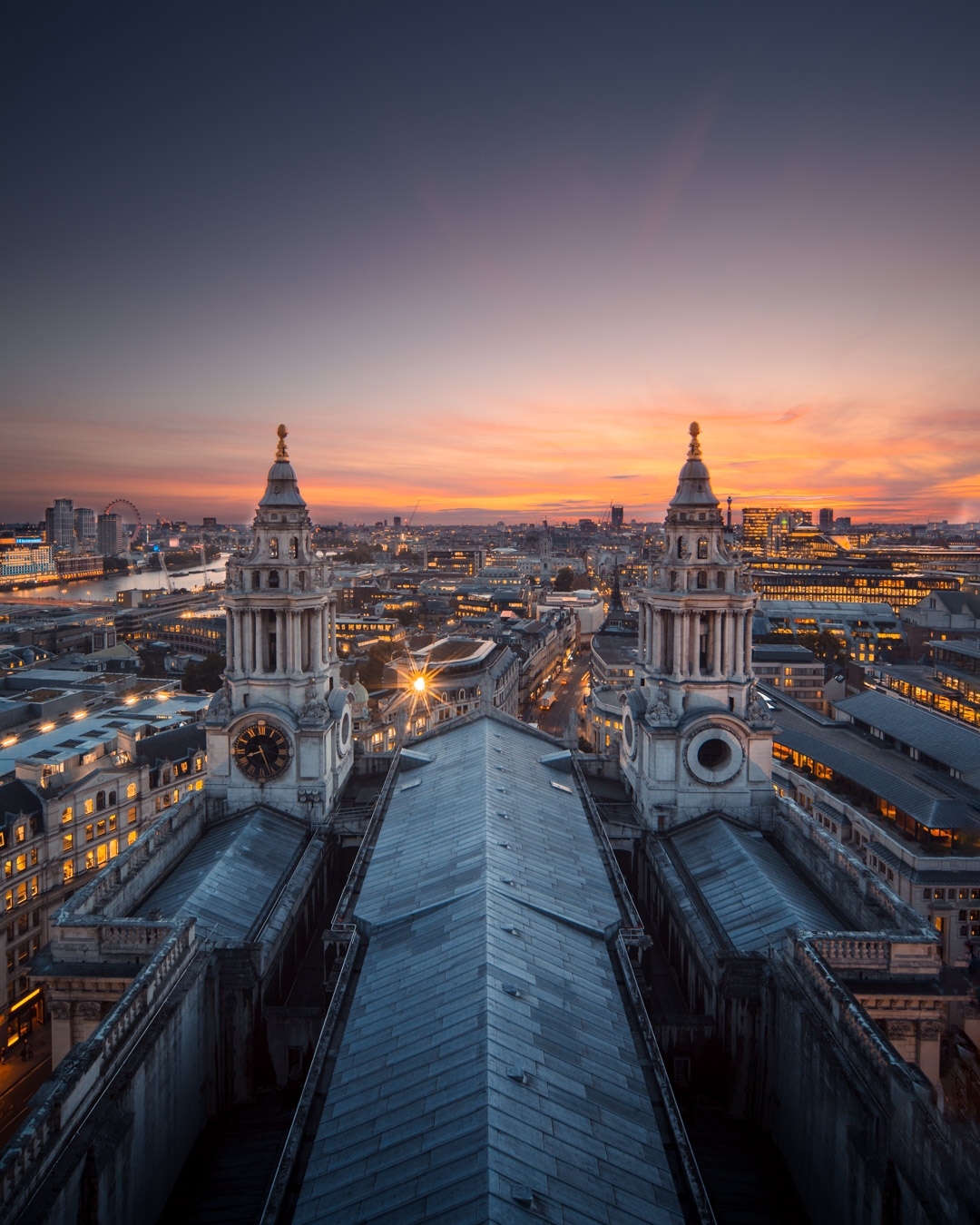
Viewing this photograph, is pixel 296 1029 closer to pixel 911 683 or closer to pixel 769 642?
pixel 911 683

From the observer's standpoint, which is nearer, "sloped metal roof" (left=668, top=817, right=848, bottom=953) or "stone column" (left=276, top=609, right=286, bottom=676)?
"sloped metal roof" (left=668, top=817, right=848, bottom=953)

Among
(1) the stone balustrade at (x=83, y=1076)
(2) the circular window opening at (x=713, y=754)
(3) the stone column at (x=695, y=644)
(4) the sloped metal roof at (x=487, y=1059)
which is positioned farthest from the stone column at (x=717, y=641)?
(1) the stone balustrade at (x=83, y=1076)

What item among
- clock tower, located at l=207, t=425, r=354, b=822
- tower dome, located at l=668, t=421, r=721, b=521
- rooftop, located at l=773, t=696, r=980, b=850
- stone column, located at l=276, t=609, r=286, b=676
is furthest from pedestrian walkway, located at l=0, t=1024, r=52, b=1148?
rooftop, located at l=773, t=696, r=980, b=850

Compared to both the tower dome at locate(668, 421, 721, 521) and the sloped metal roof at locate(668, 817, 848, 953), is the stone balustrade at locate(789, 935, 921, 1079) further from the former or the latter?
the tower dome at locate(668, 421, 721, 521)

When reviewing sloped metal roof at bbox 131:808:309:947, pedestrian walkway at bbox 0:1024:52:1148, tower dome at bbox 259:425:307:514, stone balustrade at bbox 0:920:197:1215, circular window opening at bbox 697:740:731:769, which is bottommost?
pedestrian walkway at bbox 0:1024:52:1148

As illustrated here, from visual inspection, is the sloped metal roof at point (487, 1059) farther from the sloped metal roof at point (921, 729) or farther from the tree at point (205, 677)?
the tree at point (205, 677)

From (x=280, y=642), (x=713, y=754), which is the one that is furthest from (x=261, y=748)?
(x=713, y=754)

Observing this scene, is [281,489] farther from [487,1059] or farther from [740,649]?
[487,1059]
